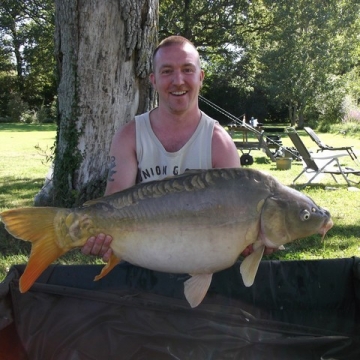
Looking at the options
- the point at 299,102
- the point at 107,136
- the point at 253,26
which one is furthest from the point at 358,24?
the point at 107,136

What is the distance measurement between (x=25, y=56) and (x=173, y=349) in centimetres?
2826

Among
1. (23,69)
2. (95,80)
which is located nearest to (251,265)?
(95,80)

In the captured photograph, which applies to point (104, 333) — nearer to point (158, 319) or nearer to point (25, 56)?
point (158, 319)

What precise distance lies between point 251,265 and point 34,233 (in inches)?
28.0

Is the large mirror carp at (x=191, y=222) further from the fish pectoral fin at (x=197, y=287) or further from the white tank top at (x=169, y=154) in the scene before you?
the white tank top at (x=169, y=154)

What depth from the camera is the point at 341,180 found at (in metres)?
6.86

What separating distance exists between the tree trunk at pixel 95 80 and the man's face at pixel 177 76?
57.6 inches

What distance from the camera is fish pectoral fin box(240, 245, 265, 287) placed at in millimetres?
1543

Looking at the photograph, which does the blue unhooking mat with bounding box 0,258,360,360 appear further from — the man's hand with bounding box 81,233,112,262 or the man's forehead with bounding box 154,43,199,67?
the man's forehead with bounding box 154,43,199,67

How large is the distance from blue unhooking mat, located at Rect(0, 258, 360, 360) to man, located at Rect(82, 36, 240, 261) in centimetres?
47

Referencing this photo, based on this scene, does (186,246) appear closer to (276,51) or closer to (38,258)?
(38,258)

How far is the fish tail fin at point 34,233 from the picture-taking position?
4.86ft

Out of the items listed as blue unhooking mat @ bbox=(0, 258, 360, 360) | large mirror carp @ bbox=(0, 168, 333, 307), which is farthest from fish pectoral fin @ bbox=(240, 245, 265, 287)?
blue unhooking mat @ bbox=(0, 258, 360, 360)

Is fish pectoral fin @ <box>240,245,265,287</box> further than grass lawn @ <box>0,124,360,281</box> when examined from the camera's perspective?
No
